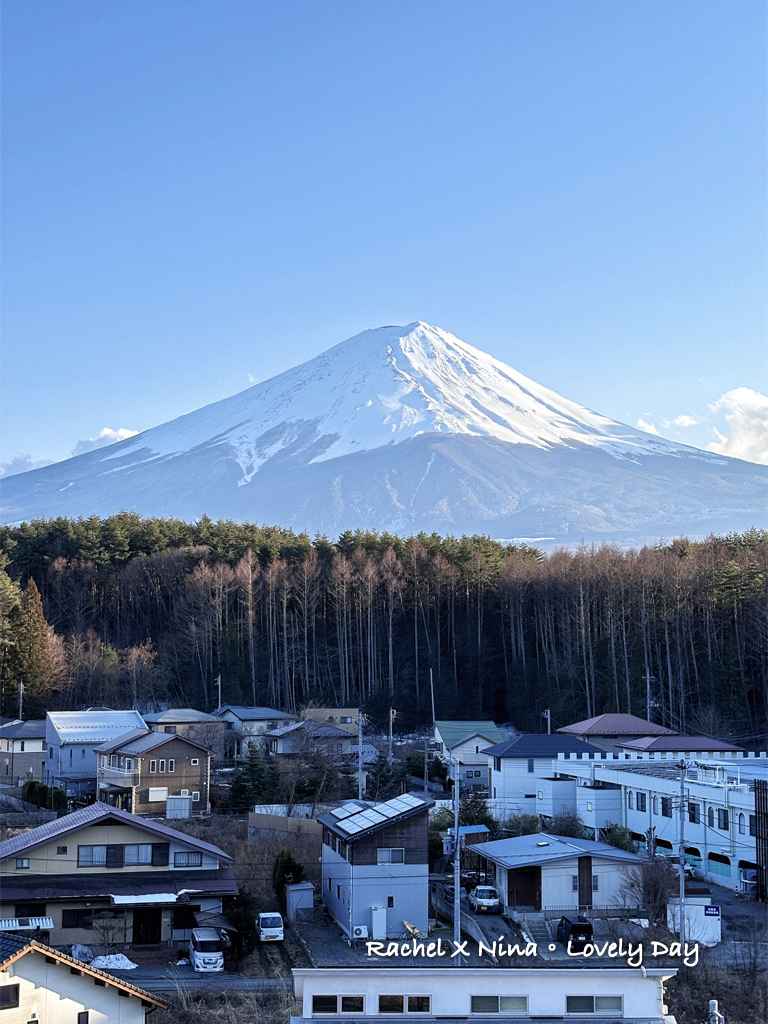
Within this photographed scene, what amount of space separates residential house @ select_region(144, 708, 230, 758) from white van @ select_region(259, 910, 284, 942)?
18.2m

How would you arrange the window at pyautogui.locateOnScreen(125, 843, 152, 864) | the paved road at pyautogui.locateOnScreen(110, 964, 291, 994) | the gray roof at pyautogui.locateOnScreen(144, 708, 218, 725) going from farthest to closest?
the gray roof at pyautogui.locateOnScreen(144, 708, 218, 725), the window at pyautogui.locateOnScreen(125, 843, 152, 864), the paved road at pyautogui.locateOnScreen(110, 964, 291, 994)

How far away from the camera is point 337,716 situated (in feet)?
132

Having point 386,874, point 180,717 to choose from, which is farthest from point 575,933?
point 180,717

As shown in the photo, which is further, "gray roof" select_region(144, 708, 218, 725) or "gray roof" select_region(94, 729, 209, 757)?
"gray roof" select_region(144, 708, 218, 725)

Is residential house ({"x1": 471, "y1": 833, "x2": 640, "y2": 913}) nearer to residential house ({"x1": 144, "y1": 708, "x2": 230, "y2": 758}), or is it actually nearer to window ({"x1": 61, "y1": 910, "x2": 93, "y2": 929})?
window ({"x1": 61, "y1": 910, "x2": 93, "y2": 929})

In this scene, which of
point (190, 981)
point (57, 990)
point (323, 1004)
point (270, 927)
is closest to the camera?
point (323, 1004)

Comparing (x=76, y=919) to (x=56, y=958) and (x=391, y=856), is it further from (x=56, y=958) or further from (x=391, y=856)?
(x=56, y=958)

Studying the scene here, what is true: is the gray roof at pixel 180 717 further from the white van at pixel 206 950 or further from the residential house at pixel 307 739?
the white van at pixel 206 950

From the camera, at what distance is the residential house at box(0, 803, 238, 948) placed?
55.2ft

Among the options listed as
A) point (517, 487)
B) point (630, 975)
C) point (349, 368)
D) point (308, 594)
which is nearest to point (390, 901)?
point (630, 975)

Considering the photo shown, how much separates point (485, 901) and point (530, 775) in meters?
9.88

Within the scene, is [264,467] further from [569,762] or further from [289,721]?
[569,762]

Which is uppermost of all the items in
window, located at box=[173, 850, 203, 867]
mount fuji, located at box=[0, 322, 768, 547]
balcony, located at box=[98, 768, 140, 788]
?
mount fuji, located at box=[0, 322, 768, 547]

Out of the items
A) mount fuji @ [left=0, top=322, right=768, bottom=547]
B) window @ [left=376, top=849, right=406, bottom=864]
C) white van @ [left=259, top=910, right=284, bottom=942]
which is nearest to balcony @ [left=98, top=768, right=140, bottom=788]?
white van @ [left=259, top=910, right=284, bottom=942]
